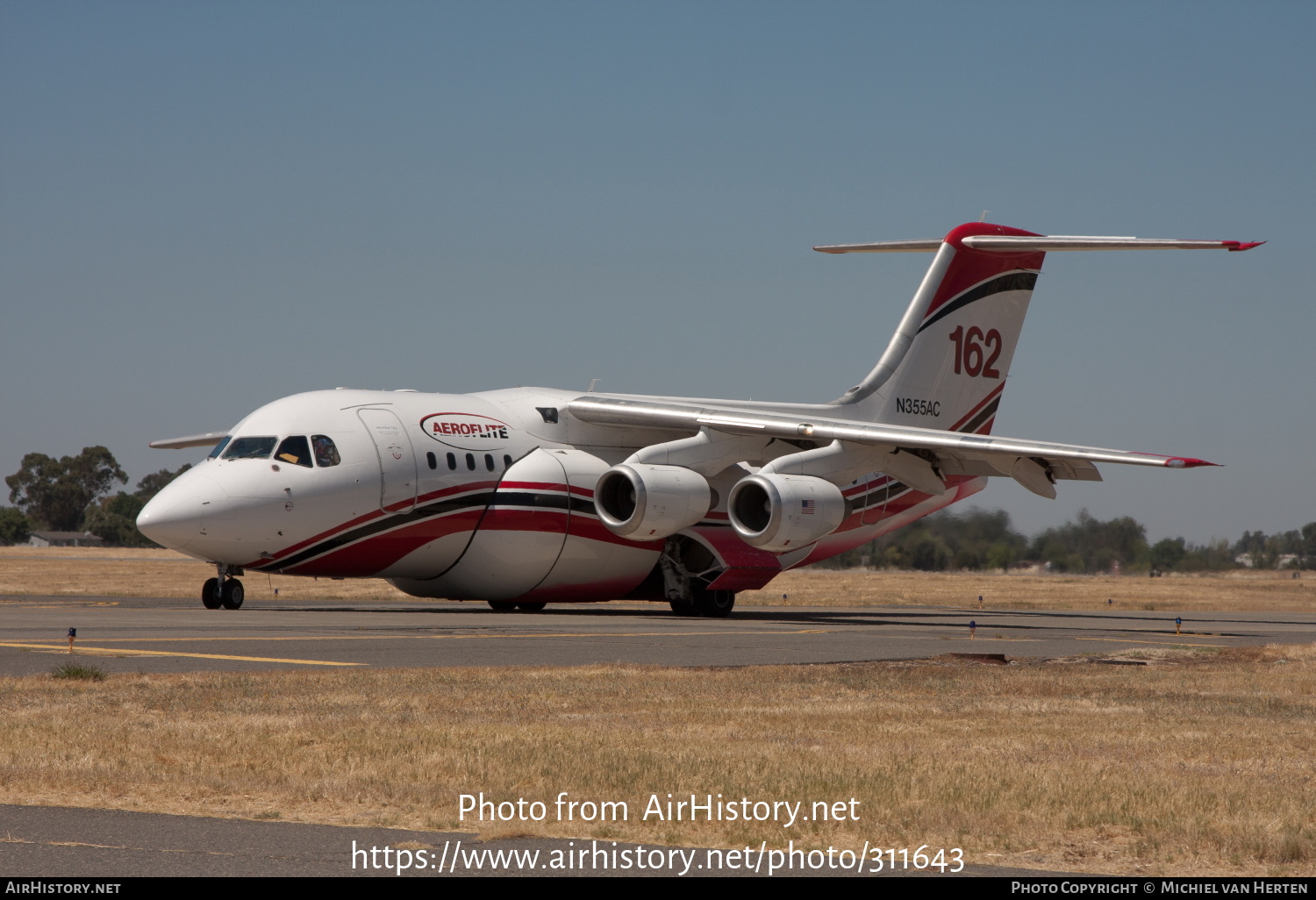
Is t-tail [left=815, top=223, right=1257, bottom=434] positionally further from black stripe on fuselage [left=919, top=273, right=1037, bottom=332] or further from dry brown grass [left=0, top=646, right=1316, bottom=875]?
dry brown grass [left=0, top=646, right=1316, bottom=875]

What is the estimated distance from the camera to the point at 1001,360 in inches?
1312

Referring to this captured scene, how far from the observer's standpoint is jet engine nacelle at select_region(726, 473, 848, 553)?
998 inches

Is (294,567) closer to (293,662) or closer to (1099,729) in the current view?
(293,662)

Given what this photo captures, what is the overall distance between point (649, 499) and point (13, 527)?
4324 inches

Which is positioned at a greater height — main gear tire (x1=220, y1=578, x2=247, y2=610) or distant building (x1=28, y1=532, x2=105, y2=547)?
main gear tire (x1=220, y1=578, x2=247, y2=610)

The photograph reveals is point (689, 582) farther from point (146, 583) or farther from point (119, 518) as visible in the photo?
point (119, 518)

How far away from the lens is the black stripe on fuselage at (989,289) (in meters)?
31.8

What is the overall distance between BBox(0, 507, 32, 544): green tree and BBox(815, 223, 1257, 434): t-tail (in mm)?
103936

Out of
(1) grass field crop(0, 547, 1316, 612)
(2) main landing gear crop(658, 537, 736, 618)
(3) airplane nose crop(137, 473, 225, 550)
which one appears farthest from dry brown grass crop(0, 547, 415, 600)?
(2) main landing gear crop(658, 537, 736, 618)

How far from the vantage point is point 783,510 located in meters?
25.3

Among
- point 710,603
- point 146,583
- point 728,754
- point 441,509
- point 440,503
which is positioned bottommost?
point 146,583

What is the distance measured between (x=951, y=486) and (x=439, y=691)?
20.7m

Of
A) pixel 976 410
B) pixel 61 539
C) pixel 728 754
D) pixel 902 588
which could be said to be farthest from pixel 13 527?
pixel 728 754

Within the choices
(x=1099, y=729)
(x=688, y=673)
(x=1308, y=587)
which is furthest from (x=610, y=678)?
(x=1308, y=587)
